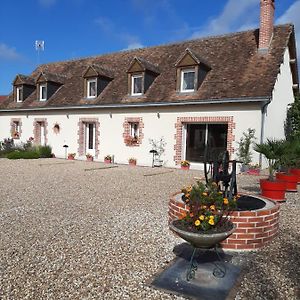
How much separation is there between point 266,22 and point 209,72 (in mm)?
3383

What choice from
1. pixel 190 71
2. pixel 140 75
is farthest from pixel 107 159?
pixel 190 71

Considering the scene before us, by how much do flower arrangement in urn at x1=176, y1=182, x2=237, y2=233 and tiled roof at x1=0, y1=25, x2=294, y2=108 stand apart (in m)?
9.18

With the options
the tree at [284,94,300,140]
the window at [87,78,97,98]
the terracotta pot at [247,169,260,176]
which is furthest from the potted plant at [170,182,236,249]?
the window at [87,78,97,98]

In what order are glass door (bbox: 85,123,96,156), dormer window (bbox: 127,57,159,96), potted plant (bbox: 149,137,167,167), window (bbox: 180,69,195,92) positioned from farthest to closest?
glass door (bbox: 85,123,96,156) → dormer window (bbox: 127,57,159,96) → potted plant (bbox: 149,137,167,167) → window (bbox: 180,69,195,92)

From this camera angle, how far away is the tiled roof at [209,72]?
1279cm

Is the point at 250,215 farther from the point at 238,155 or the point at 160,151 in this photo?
the point at 160,151

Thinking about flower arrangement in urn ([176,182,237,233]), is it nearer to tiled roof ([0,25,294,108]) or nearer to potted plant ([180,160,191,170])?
tiled roof ([0,25,294,108])

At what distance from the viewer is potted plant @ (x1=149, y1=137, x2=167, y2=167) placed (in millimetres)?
14633

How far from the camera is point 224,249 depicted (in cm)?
429

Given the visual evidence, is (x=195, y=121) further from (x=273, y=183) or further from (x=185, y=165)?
(x=273, y=183)

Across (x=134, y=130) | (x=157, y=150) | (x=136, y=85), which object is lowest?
(x=157, y=150)

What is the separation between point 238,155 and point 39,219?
910 cm

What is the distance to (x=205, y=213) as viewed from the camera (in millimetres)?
3340

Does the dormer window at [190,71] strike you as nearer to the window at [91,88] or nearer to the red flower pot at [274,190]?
the window at [91,88]
